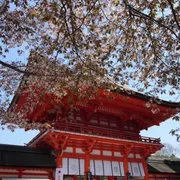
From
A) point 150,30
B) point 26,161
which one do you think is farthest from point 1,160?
point 150,30

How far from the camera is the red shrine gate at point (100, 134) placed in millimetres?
9805

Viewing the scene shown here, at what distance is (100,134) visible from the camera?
10883 millimetres

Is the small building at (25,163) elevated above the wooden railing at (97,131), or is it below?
below

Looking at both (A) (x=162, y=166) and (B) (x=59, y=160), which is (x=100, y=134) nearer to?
(B) (x=59, y=160)

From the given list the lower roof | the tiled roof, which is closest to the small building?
the lower roof

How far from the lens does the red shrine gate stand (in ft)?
32.2

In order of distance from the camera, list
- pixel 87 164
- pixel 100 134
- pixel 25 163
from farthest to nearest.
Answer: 1. pixel 100 134
2. pixel 87 164
3. pixel 25 163

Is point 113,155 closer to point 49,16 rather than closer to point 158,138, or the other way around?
point 158,138

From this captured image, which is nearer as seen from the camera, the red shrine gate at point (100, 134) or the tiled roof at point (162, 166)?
the red shrine gate at point (100, 134)

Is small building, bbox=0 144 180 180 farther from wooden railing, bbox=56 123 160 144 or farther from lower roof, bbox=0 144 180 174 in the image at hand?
wooden railing, bbox=56 123 160 144

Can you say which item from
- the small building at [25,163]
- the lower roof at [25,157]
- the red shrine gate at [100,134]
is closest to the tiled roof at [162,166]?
the red shrine gate at [100,134]

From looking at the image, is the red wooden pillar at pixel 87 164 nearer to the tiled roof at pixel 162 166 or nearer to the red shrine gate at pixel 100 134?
the red shrine gate at pixel 100 134

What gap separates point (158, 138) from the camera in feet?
42.3

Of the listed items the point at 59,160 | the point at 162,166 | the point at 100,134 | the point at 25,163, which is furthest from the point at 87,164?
the point at 162,166
